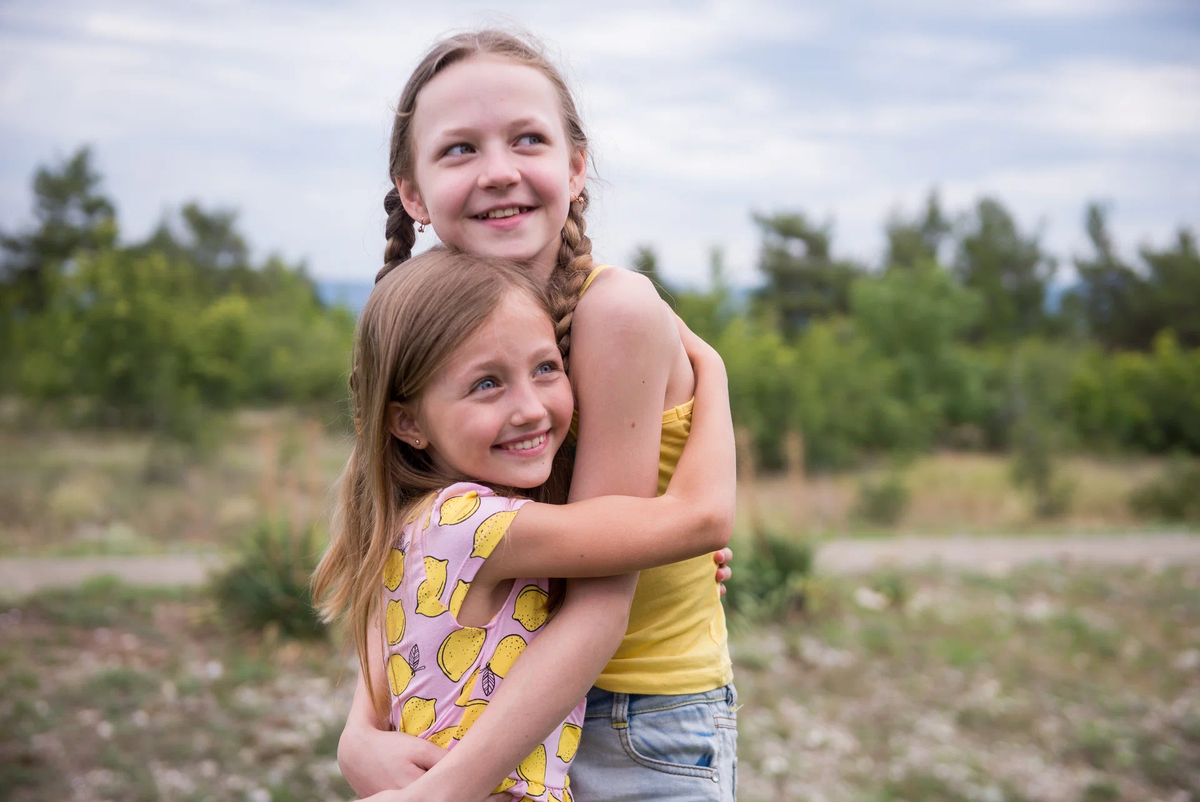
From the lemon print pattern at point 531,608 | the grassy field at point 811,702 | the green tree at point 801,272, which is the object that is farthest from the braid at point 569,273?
the green tree at point 801,272

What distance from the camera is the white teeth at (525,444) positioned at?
1.51 metres

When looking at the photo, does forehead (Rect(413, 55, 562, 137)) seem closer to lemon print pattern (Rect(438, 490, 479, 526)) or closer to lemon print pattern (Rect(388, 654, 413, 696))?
lemon print pattern (Rect(438, 490, 479, 526))

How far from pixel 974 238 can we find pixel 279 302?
2689 cm

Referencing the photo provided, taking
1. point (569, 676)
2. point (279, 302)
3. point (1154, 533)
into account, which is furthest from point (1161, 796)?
point (279, 302)

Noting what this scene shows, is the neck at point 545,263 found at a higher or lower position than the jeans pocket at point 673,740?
higher

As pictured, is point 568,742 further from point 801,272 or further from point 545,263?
point 801,272

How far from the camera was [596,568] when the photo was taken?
143 cm

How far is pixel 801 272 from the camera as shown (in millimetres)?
34844

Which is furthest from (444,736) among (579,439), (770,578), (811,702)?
(770,578)

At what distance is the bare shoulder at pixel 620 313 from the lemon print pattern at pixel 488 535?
1.04ft

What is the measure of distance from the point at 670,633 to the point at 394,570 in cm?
48

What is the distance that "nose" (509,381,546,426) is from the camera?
1.47m

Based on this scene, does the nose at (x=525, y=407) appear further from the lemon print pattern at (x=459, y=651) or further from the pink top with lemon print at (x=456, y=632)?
the lemon print pattern at (x=459, y=651)

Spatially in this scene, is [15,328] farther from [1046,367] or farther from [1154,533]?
[1046,367]
